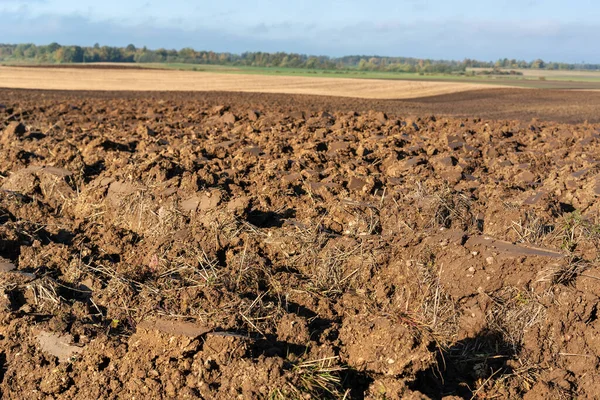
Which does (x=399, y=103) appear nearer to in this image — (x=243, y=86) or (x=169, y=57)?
(x=243, y=86)

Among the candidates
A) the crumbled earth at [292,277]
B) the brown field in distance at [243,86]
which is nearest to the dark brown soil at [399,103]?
the brown field in distance at [243,86]

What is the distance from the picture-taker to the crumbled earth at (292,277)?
160 inches

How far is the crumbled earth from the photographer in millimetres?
4062

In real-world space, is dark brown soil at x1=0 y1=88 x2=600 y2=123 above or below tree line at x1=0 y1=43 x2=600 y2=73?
below

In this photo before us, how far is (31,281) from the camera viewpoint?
16.7ft

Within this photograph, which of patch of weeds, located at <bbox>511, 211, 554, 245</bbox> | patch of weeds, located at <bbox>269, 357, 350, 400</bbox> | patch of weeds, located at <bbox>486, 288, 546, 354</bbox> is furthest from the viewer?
patch of weeds, located at <bbox>511, 211, 554, 245</bbox>

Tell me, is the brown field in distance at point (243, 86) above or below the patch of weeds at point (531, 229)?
above

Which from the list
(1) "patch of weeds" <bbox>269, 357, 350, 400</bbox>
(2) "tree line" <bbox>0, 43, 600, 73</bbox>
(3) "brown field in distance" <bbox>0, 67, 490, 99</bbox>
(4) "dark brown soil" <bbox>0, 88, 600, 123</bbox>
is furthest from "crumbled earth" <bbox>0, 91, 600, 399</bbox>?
(2) "tree line" <bbox>0, 43, 600, 73</bbox>

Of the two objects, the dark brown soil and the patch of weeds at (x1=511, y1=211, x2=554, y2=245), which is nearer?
the patch of weeds at (x1=511, y1=211, x2=554, y2=245)

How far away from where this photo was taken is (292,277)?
17.9 ft

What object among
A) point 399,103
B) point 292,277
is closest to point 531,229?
point 292,277

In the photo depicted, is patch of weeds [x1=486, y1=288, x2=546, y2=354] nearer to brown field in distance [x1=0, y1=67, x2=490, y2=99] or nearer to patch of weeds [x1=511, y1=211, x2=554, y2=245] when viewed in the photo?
patch of weeds [x1=511, y1=211, x2=554, y2=245]

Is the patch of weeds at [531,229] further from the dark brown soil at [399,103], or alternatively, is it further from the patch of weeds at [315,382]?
the dark brown soil at [399,103]

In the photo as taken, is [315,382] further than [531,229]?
No
